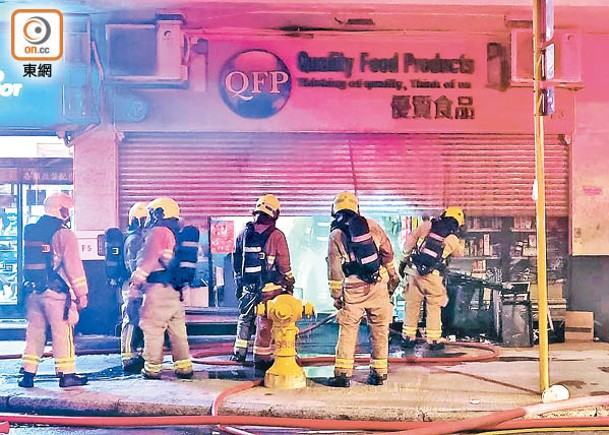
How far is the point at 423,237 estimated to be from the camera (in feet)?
35.3

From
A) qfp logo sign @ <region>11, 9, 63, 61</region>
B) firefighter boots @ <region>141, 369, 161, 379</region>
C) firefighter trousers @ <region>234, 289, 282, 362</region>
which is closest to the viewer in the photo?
firefighter boots @ <region>141, 369, 161, 379</region>

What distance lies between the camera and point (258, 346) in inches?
357

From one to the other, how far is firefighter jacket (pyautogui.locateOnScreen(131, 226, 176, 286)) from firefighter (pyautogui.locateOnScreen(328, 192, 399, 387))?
6.40ft

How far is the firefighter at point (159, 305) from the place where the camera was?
8602mm

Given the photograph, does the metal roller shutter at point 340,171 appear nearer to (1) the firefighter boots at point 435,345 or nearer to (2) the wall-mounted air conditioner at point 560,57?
(2) the wall-mounted air conditioner at point 560,57

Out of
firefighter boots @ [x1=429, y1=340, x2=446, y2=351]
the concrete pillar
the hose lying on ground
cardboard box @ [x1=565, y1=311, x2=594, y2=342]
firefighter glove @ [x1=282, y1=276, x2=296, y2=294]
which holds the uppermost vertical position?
the concrete pillar

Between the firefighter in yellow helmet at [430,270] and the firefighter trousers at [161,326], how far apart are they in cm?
358

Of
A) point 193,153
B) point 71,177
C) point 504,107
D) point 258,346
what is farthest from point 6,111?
point 504,107

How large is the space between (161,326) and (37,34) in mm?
5283

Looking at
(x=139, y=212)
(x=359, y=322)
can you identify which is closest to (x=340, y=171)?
(x=139, y=212)

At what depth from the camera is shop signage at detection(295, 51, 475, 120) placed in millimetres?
11570

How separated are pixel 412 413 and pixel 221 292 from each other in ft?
16.5

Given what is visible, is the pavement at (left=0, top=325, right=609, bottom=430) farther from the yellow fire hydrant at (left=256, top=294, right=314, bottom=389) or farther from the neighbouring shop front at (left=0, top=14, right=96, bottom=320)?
the neighbouring shop front at (left=0, top=14, right=96, bottom=320)

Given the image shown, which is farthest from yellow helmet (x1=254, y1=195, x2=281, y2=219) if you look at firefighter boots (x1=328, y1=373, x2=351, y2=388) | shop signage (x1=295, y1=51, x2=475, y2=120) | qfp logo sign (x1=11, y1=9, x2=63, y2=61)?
qfp logo sign (x1=11, y1=9, x2=63, y2=61)
